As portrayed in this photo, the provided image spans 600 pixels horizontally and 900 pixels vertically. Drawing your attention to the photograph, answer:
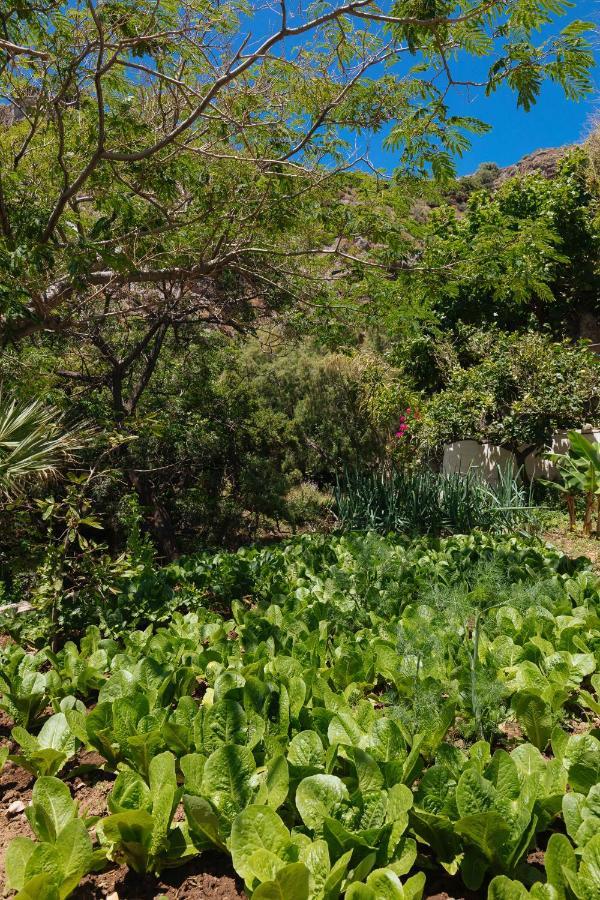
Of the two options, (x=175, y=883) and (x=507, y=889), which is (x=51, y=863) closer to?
(x=175, y=883)

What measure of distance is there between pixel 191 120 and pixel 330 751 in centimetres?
376

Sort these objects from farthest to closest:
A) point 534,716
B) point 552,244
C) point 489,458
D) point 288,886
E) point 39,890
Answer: point 552,244 < point 489,458 < point 534,716 < point 39,890 < point 288,886

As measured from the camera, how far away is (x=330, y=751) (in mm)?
1722

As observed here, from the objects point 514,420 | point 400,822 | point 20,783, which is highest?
point 514,420

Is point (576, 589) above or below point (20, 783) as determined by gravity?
above

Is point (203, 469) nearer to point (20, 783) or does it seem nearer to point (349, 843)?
point (20, 783)

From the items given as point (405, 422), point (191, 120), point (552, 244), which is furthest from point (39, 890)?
point (552, 244)

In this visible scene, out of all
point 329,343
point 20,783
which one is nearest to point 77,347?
point 329,343

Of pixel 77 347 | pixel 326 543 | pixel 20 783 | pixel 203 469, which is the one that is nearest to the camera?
pixel 20 783

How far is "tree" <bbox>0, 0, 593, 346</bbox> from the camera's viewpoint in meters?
3.62

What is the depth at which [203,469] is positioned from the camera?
8750 mm

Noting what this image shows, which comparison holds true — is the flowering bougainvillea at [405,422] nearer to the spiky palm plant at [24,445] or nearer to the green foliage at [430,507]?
the green foliage at [430,507]

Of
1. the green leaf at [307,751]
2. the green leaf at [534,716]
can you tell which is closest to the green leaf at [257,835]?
the green leaf at [307,751]

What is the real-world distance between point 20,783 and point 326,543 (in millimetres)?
3060
